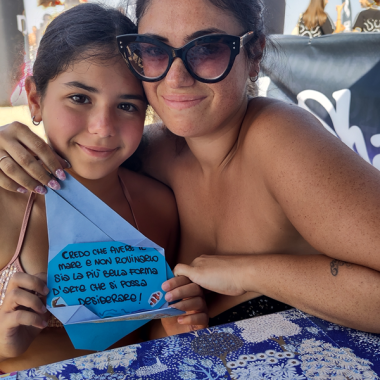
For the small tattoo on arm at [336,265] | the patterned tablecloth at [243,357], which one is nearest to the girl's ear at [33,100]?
the patterned tablecloth at [243,357]

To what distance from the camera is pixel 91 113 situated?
3.93ft

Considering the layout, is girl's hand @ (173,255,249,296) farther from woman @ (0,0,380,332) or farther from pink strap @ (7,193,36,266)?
pink strap @ (7,193,36,266)

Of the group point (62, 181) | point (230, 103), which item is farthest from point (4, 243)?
point (230, 103)

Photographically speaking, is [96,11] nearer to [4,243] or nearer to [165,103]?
[165,103]

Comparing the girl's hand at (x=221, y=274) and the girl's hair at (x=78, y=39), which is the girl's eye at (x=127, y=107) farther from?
the girl's hand at (x=221, y=274)

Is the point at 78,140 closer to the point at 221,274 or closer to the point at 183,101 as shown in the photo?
the point at 183,101

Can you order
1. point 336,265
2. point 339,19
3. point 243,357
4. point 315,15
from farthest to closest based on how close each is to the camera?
point 339,19 → point 315,15 → point 336,265 → point 243,357

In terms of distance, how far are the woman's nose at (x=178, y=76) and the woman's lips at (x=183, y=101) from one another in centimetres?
4

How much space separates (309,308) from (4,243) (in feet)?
3.12

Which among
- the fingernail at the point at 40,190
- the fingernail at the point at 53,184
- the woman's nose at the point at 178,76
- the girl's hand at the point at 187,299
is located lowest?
the girl's hand at the point at 187,299

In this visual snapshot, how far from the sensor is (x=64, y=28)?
130 centimetres

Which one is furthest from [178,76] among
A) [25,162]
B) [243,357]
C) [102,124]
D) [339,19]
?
[339,19]

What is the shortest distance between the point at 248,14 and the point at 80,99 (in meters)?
0.60

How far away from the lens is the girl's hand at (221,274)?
112 centimetres
